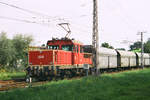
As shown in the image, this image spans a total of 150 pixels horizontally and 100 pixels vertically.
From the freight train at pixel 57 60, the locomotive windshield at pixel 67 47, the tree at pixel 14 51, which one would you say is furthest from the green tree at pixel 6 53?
the locomotive windshield at pixel 67 47

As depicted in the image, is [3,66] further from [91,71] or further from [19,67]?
[91,71]

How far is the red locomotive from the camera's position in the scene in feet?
55.4

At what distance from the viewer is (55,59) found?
17.0m

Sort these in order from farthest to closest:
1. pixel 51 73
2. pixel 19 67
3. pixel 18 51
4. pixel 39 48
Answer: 1. pixel 18 51
2. pixel 19 67
3. pixel 39 48
4. pixel 51 73

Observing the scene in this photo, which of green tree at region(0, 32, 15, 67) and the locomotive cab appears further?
green tree at region(0, 32, 15, 67)

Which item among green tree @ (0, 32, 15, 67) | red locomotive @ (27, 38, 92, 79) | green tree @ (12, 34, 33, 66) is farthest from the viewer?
green tree @ (12, 34, 33, 66)

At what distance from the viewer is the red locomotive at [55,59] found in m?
16.9

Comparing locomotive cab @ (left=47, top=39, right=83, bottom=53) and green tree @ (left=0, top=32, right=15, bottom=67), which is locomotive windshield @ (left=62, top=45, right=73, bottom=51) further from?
green tree @ (left=0, top=32, right=15, bottom=67)

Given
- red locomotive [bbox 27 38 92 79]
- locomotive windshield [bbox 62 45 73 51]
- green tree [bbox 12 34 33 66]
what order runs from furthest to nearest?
green tree [bbox 12 34 33 66], locomotive windshield [bbox 62 45 73 51], red locomotive [bbox 27 38 92 79]

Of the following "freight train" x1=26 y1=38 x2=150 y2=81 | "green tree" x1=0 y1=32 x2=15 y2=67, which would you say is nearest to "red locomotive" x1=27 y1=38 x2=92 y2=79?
"freight train" x1=26 y1=38 x2=150 y2=81

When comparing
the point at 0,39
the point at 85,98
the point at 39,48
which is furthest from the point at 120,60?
the point at 85,98

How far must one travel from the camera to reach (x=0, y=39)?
34.7m

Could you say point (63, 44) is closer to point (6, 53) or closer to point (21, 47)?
point (6, 53)

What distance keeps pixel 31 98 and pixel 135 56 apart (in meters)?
34.4
